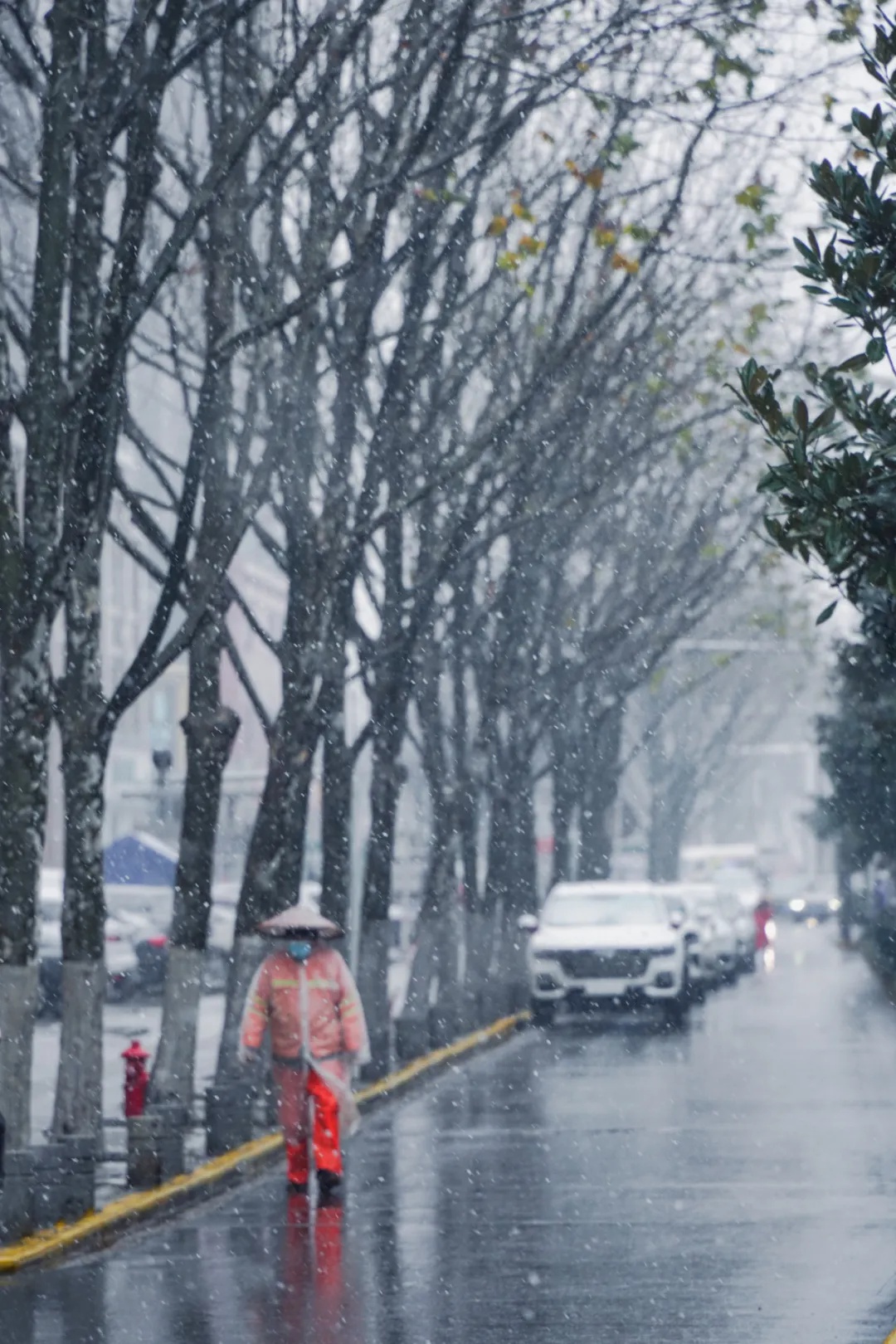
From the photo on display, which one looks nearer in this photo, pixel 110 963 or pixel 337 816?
pixel 337 816

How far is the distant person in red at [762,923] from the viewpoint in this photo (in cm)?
6072

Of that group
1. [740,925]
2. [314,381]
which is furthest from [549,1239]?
[740,925]

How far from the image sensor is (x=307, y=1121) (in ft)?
52.2

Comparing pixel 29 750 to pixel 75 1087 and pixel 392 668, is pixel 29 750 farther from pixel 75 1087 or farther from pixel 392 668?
pixel 392 668

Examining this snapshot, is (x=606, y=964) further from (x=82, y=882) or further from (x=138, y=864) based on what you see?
(x=82, y=882)

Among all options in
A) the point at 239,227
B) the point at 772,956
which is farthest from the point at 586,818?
the point at 239,227

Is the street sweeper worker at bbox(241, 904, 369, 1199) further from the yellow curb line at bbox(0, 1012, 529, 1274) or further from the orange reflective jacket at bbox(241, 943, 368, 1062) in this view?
the yellow curb line at bbox(0, 1012, 529, 1274)

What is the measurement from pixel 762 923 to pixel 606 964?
93.3 ft

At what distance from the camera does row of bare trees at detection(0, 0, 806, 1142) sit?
14469 millimetres

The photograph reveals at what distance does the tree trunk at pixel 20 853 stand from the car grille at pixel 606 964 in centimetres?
2096

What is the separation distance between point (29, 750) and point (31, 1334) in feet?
12.7

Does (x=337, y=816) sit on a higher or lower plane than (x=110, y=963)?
higher

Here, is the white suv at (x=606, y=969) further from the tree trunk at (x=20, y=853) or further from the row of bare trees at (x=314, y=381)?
the tree trunk at (x=20, y=853)

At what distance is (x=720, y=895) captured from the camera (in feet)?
173
